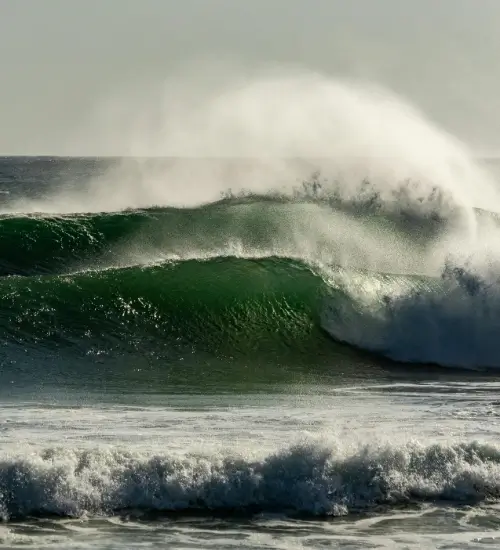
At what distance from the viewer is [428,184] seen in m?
26.5

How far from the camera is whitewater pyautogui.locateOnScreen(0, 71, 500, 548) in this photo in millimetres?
9070

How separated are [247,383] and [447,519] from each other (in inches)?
239

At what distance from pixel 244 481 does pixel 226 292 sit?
9.47m

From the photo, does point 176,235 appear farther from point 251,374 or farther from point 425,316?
point 251,374

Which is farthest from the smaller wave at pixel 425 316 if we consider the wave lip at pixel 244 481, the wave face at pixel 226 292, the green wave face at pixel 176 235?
the wave lip at pixel 244 481

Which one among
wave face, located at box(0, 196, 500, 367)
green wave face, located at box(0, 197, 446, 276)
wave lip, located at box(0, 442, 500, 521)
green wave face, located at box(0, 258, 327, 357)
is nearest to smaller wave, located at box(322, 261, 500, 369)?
wave face, located at box(0, 196, 500, 367)

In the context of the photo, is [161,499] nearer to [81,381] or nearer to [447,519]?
[447,519]

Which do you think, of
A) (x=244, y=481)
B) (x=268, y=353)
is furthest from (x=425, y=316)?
(x=244, y=481)

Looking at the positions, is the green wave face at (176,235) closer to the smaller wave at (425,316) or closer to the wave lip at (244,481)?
the smaller wave at (425,316)

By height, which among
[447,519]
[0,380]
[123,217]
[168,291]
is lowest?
[447,519]

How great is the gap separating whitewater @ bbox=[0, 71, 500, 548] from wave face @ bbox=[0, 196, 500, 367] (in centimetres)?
5

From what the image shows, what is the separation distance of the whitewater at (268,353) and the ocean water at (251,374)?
3 cm

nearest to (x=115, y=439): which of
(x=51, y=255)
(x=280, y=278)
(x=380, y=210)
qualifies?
(x=280, y=278)

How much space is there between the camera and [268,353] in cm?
1694
